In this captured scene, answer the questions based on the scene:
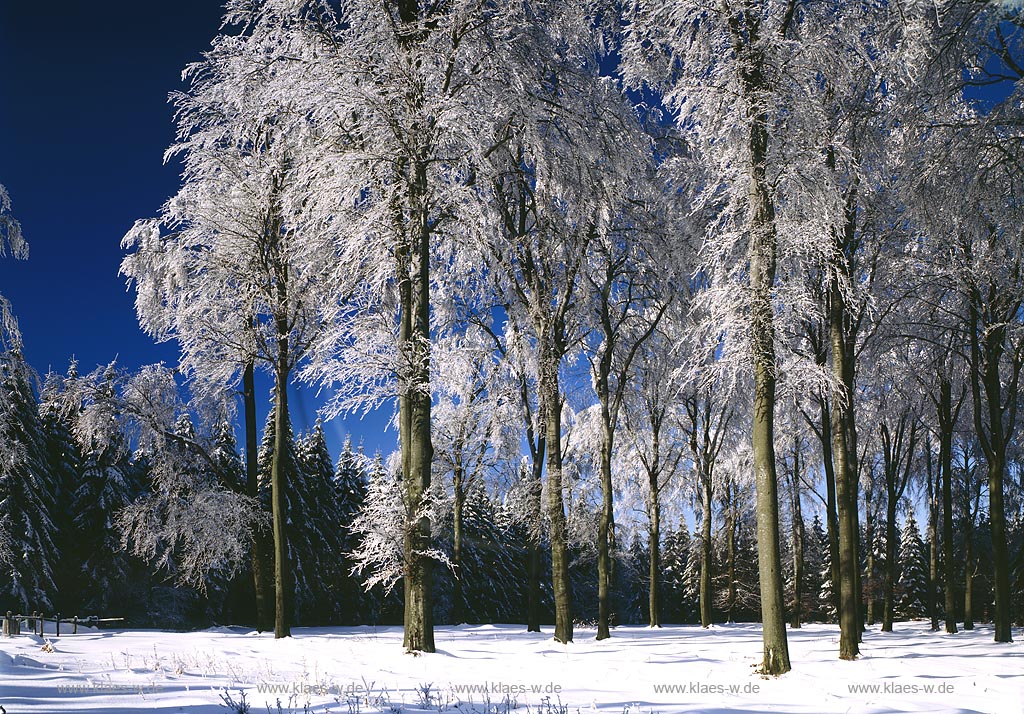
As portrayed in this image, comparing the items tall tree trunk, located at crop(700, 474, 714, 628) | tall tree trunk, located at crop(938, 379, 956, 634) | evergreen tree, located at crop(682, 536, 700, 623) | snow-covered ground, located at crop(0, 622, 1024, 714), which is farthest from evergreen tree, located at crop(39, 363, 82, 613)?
evergreen tree, located at crop(682, 536, 700, 623)

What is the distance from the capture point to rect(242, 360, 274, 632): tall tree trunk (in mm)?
15883

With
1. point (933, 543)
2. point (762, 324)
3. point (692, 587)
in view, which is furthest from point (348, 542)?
point (762, 324)

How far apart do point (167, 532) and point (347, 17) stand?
10641 millimetres

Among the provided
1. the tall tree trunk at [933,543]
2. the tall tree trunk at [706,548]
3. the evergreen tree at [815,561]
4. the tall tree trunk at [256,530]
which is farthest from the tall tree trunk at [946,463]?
the evergreen tree at [815,561]

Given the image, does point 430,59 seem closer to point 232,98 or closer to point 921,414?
point 232,98

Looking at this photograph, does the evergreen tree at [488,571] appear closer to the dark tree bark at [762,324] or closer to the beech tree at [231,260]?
the beech tree at [231,260]

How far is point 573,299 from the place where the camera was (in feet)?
50.4

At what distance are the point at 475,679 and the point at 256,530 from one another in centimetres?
1032

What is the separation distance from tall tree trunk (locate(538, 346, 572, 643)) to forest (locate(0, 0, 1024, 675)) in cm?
6

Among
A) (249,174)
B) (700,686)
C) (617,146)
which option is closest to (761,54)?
(617,146)

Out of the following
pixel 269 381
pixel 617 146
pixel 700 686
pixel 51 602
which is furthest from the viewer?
pixel 51 602

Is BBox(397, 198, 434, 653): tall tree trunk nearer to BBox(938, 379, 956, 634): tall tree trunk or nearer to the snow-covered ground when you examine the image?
the snow-covered ground

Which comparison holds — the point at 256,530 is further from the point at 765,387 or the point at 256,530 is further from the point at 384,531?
the point at 765,387

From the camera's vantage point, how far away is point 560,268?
51.0ft
